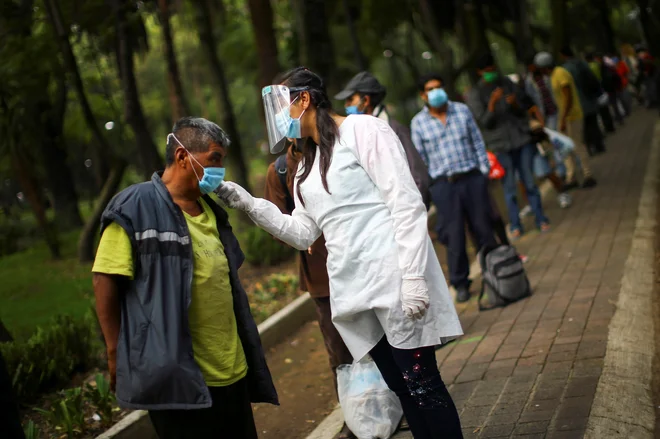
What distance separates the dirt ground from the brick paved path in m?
0.96

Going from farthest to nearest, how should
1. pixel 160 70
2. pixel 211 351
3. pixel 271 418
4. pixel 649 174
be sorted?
pixel 160 70 < pixel 649 174 < pixel 271 418 < pixel 211 351

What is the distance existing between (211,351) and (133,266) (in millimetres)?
521

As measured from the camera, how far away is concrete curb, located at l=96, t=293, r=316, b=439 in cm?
571

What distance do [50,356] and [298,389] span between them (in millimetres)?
1917

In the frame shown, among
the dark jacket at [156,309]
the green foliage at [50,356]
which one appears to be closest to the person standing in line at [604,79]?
the green foliage at [50,356]

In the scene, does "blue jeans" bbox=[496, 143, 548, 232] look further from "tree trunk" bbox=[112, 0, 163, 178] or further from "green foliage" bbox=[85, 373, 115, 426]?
"green foliage" bbox=[85, 373, 115, 426]

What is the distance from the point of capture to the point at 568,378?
17.3ft

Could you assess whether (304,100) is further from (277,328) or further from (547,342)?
(277,328)

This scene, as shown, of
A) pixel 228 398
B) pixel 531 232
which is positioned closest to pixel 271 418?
pixel 228 398

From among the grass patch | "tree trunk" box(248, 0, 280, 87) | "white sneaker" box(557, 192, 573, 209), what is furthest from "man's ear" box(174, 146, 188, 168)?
"tree trunk" box(248, 0, 280, 87)

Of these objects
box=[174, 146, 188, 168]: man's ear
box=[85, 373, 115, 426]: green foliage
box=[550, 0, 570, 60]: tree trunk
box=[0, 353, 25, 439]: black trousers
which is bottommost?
box=[85, 373, 115, 426]: green foliage

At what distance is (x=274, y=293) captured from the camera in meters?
9.63

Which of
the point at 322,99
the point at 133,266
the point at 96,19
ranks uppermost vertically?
the point at 96,19

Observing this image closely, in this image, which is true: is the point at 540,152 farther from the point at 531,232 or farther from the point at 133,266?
the point at 133,266
